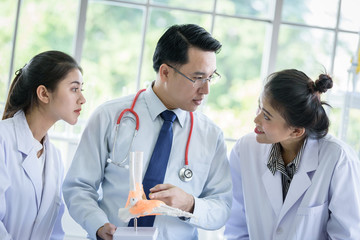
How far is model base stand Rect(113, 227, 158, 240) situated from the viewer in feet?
4.60

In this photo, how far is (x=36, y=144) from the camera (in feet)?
6.18

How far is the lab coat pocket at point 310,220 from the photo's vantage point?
191cm

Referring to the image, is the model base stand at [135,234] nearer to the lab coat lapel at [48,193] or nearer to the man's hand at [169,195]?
the man's hand at [169,195]

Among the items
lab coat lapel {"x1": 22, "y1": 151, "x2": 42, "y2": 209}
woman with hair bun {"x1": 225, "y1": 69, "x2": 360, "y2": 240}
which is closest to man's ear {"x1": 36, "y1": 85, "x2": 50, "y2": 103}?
lab coat lapel {"x1": 22, "y1": 151, "x2": 42, "y2": 209}

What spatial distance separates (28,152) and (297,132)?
120cm

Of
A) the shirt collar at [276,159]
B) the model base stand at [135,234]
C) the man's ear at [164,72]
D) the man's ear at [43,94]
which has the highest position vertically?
the man's ear at [164,72]

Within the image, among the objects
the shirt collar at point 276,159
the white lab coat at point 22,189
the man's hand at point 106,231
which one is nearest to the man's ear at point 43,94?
the white lab coat at point 22,189

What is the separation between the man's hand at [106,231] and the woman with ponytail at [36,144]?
0.35 meters

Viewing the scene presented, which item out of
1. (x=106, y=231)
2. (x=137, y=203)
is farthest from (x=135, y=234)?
(x=106, y=231)

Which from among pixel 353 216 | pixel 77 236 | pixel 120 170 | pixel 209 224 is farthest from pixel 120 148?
pixel 77 236

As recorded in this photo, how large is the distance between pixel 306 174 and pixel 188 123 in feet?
1.91

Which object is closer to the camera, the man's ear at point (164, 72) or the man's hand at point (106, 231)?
the man's hand at point (106, 231)

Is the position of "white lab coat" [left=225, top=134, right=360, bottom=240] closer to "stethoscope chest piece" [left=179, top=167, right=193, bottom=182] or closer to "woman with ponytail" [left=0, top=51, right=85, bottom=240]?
"stethoscope chest piece" [left=179, top=167, right=193, bottom=182]

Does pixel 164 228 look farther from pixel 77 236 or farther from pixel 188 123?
pixel 77 236
